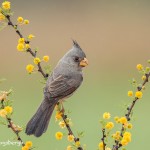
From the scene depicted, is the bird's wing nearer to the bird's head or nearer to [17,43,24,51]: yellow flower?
the bird's head

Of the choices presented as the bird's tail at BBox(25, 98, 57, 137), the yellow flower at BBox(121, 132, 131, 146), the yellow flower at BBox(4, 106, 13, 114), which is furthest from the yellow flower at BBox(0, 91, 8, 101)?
the yellow flower at BBox(121, 132, 131, 146)

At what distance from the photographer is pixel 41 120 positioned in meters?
4.11

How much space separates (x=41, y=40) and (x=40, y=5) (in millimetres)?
2939

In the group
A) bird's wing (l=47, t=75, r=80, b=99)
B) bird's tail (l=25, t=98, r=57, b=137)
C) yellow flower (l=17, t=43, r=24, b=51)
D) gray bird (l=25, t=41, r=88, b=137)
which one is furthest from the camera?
bird's wing (l=47, t=75, r=80, b=99)

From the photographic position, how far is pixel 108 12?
68.3ft

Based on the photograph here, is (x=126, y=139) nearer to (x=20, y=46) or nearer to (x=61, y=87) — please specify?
(x=20, y=46)

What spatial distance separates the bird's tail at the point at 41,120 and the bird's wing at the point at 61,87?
7 centimetres

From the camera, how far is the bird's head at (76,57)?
15.2 feet

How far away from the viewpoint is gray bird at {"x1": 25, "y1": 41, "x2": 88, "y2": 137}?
4465 mm

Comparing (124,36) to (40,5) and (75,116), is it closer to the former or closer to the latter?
(40,5)

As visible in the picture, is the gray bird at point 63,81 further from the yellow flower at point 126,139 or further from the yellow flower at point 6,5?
the yellow flower at point 126,139

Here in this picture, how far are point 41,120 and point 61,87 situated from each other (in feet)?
2.02

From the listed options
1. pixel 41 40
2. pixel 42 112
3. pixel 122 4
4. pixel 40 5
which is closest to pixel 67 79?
A: pixel 42 112

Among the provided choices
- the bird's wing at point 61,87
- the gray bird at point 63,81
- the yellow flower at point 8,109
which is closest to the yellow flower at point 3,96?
the yellow flower at point 8,109
